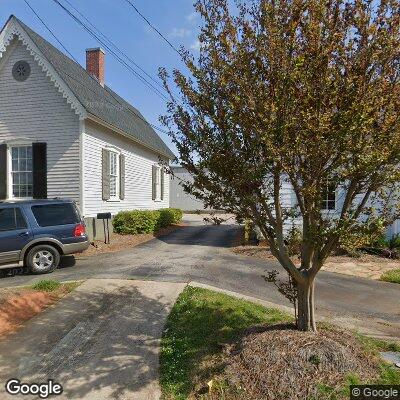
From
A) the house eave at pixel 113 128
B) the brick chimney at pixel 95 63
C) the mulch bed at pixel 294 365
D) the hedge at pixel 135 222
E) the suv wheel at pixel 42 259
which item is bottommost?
the mulch bed at pixel 294 365

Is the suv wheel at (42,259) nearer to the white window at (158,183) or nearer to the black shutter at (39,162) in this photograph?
the black shutter at (39,162)

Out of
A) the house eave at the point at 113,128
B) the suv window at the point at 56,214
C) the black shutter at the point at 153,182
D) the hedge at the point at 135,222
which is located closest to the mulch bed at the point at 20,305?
the suv window at the point at 56,214

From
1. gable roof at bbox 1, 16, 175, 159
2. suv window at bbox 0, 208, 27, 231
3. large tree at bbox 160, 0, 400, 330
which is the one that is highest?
gable roof at bbox 1, 16, 175, 159

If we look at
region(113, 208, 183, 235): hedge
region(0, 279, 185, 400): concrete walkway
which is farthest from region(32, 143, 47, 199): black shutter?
region(0, 279, 185, 400): concrete walkway

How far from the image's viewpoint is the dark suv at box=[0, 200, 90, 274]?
30.0ft

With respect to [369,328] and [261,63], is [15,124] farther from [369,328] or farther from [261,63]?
[369,328]

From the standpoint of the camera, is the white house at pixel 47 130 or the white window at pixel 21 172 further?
the white window at pixel 21 172

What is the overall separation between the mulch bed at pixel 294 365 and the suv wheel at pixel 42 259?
6.42m

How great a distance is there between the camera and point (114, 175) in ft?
53.7

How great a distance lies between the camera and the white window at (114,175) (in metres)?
16.3

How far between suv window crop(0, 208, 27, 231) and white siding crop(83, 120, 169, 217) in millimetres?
4460

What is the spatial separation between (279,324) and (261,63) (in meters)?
3.35

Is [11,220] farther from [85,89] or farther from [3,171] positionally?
[85,89]

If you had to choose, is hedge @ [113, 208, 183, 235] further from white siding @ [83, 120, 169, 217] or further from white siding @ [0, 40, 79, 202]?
white siding @ [0, 40, 79, 202]
